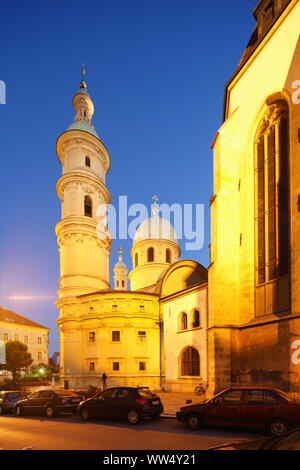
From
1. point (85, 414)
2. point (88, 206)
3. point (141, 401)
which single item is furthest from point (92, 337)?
point (141, 401)

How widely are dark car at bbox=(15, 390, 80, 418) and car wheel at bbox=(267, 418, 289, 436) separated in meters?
8.59

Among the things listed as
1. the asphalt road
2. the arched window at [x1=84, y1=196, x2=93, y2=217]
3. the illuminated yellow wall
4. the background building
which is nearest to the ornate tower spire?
the background building

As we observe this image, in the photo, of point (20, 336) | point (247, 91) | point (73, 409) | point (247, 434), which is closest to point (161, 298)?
point (73, 409)

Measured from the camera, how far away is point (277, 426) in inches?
344

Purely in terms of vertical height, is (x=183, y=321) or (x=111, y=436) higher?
(x=183, y=321)

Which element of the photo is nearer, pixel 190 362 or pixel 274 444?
pixel 274 444

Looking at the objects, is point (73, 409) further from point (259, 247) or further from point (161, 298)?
point (161, 298)

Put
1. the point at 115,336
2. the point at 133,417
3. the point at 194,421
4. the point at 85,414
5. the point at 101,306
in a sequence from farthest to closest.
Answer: the point at 101,306, the point at 115,336, the point at 85,414, the point at 133,417, the point at 194,421

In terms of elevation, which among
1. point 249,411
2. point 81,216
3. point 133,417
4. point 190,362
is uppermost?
point 81,216

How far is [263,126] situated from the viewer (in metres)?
17.8

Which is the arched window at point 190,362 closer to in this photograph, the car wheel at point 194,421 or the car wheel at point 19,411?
the car wheel at point 19,411

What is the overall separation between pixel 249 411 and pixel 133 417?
14.0 feet

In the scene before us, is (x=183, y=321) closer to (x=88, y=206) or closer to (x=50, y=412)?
(x=50, y=412)

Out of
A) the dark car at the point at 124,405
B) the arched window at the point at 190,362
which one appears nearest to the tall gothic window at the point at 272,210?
the dark car at the point at 124,405
